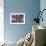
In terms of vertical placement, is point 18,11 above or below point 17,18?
above

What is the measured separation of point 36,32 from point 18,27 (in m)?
2.69

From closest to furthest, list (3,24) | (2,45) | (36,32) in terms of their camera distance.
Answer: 1. (36,32)
2. (2,45)
3. (3,24)

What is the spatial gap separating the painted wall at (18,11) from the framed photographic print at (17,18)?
0.40ft

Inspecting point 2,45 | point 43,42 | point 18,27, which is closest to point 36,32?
point 43,42

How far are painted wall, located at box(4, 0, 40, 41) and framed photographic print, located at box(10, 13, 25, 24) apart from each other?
122 mm

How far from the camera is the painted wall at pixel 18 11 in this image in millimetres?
5227

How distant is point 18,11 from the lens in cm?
525

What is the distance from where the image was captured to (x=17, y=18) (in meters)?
5.31

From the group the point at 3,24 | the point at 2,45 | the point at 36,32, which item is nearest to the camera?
the point at 36,32

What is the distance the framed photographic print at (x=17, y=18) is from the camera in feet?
17.3

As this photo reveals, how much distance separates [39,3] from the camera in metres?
5.30

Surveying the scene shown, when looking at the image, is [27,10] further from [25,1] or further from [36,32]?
[36,32]

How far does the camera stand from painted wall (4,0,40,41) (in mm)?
5227

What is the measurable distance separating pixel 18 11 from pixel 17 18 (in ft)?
0.95
